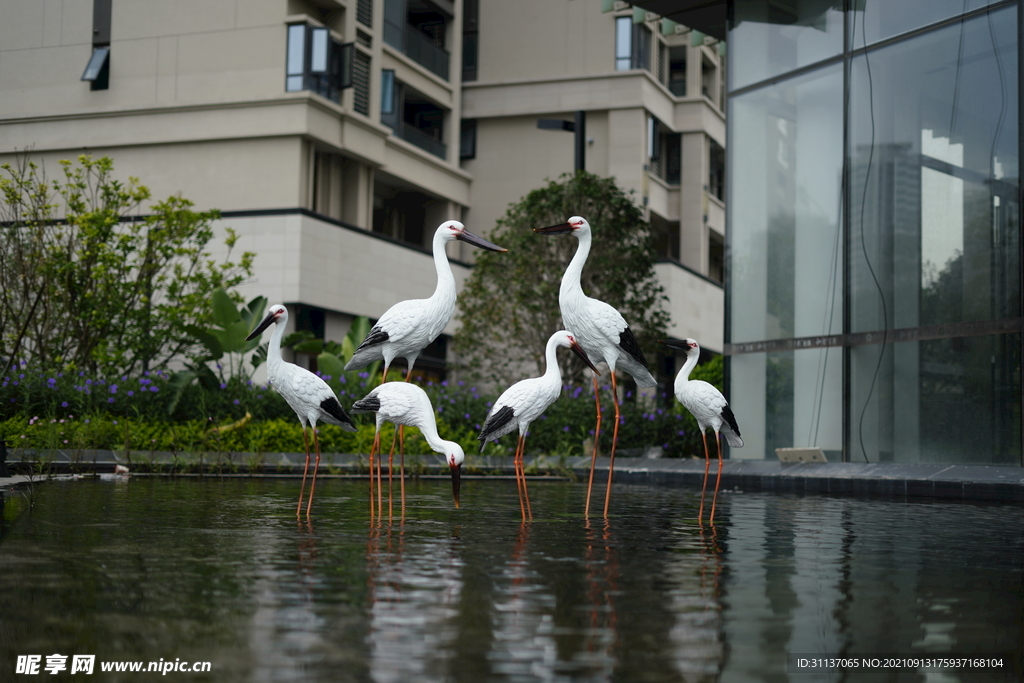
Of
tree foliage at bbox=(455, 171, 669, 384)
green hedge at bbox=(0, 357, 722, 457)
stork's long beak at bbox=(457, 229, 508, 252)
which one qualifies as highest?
tree foliage at bbox=(455, 171, 669, 384)

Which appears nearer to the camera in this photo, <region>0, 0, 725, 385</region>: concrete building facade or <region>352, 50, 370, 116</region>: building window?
<region>0, 0, 725, 385</region>: concrete building facade

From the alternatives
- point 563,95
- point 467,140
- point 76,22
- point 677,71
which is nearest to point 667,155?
point 677,71

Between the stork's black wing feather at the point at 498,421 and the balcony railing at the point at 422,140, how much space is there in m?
26.8

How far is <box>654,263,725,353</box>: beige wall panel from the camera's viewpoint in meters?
34.9

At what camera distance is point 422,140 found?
3500 centimetres

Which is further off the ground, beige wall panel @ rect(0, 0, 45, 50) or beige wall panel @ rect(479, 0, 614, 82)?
beige wall panel @ rect(479, 0, 614, 82)

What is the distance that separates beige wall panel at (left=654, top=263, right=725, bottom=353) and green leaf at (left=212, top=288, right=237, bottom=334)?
18116 millimetres

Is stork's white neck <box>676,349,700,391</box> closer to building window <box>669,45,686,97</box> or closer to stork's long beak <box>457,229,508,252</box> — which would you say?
stork's long beak <box>457,229,508,252</box>

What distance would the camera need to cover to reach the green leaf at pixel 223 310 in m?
17.2

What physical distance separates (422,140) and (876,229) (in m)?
21.9

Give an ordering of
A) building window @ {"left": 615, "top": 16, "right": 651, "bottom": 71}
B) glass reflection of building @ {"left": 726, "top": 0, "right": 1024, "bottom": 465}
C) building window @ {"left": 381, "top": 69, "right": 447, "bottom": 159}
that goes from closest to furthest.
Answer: glass reflection of building @ {"left": 726, "top": 0, "right": 1024, "bottom": 465}
building window @ {"left": 381, "top": 69, "right": 447, "bottom": 159}
building window @ {"left": 615, "top": 16, "right": 651, "bottom": 71}

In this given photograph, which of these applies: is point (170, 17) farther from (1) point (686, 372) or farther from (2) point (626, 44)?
(1) point (686, 372)

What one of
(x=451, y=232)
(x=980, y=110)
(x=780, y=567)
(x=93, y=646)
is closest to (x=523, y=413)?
(x=451, y=232)

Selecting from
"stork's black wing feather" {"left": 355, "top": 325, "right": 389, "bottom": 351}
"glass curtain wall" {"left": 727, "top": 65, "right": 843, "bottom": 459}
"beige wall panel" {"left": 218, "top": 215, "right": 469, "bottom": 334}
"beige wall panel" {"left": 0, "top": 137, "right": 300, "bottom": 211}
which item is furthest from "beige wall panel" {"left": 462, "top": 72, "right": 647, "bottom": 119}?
"stork's black wing feather" {"left": 355, "top": 325, "right": 389, "bottom": 351}
